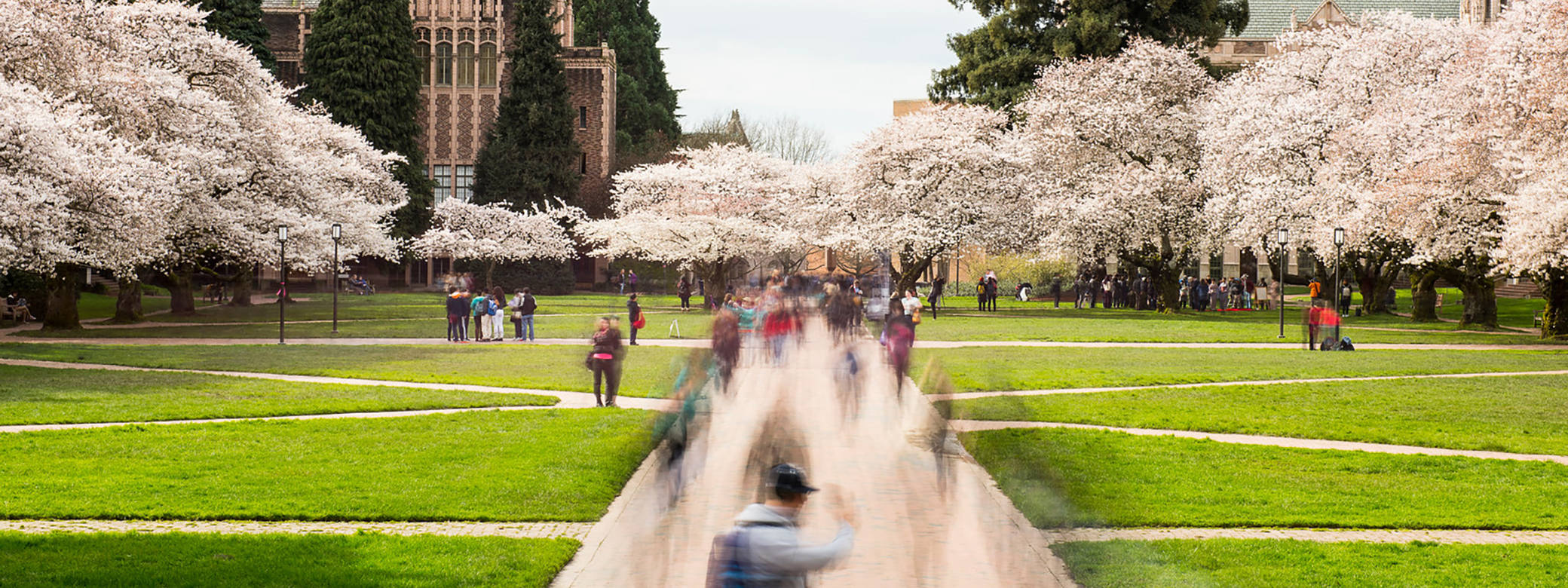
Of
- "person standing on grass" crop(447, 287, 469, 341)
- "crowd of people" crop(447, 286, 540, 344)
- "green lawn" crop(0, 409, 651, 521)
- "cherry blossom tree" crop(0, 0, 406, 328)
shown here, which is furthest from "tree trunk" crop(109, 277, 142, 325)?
"green lawn" crop(0, 409, 651, 521)

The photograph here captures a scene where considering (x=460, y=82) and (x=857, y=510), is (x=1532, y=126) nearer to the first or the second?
(x=857, y=510)

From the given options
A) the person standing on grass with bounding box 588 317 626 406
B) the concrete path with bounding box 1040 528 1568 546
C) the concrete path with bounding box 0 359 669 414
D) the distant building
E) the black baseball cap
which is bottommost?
the concrete path with bounding box 0 359 669 414

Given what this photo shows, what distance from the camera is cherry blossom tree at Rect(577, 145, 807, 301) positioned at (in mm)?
57031

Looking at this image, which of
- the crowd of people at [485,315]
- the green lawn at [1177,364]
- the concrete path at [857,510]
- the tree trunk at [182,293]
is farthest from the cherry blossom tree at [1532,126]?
the tree trunk at [182,293]

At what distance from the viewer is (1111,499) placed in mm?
11594

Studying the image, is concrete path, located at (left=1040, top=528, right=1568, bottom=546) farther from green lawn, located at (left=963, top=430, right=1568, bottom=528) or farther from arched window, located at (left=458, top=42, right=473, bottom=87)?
arched window, located at (left=458, top=42, right=473, bottom=87)

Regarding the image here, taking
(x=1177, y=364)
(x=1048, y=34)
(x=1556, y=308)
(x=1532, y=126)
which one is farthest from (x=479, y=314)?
(x=1048, y=34)

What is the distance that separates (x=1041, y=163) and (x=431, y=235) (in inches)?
1342

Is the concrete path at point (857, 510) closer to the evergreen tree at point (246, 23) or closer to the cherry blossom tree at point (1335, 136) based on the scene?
the cherry blossom tree at point (1335, 136)

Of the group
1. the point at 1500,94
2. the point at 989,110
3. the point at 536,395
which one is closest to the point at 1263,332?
the point at 1500,94

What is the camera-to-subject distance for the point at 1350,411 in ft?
59.6

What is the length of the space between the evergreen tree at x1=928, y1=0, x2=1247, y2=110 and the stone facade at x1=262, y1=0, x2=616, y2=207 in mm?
28533

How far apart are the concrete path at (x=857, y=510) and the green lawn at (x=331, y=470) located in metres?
0.79

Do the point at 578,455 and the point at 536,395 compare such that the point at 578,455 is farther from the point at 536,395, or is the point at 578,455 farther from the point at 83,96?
the point at 83,96
